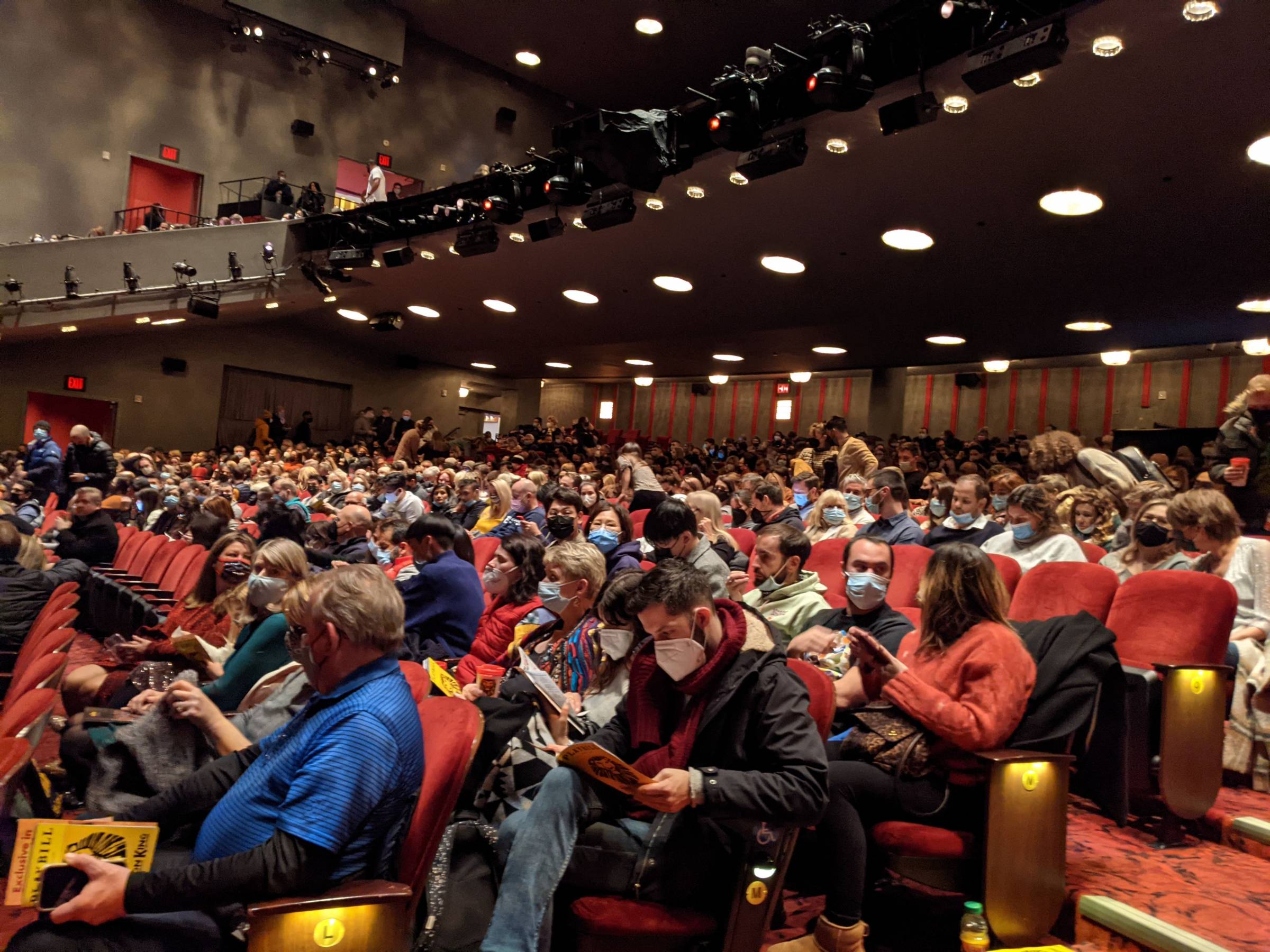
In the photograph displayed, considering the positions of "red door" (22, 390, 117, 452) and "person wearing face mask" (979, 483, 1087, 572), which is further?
"red door" (22, 390, 117, 452)

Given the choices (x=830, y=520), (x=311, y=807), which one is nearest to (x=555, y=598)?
(x=311, y=807)

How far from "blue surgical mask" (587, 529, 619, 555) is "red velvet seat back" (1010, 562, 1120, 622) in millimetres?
1667

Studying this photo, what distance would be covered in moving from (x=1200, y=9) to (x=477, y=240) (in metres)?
6.25

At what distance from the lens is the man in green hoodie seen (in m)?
3.09

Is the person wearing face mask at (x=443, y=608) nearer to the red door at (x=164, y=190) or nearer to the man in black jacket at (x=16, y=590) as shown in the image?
the man in black jacket at (x=16, y=590)

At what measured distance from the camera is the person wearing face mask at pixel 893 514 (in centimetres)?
467

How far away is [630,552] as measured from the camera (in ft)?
11.6

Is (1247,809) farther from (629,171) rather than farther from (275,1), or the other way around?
(275,1)

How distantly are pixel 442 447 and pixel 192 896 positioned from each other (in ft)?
52.0

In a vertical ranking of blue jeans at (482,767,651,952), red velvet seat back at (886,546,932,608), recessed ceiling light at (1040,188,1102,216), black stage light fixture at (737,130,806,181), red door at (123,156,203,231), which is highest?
red door at (123,156,203,231)

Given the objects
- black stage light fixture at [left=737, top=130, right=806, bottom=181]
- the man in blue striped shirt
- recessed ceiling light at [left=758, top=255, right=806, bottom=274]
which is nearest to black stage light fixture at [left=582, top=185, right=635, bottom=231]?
black stage light fixture at [left=737, top=130, right=806, bottom=181]

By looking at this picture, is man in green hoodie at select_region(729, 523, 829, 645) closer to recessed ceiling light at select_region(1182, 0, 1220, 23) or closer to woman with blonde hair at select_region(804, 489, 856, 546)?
woman with blonde hair at select_region(804, 489, 856, 546)

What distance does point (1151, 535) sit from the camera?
3639 mm

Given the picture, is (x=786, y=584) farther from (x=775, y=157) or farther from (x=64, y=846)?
(x=775, y=157)
